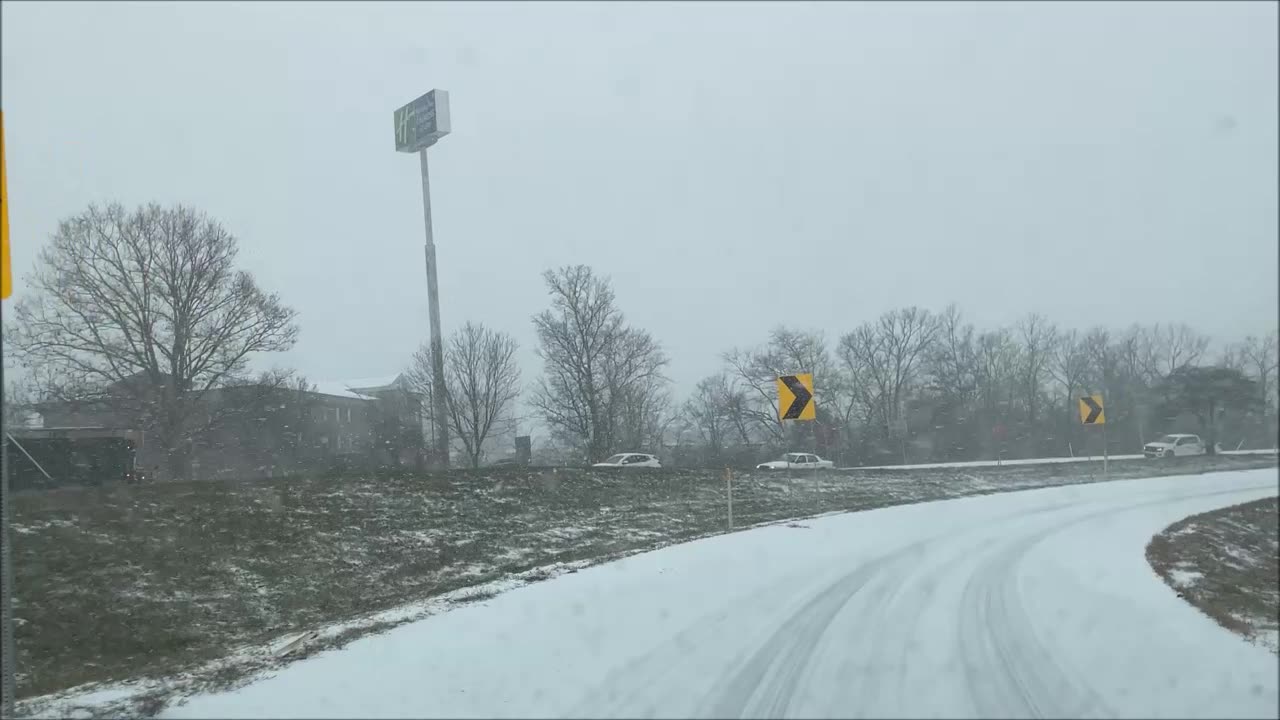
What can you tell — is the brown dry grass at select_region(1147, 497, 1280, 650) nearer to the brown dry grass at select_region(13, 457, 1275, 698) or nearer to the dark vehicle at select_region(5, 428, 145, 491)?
the brown dry grass at select_region(13, 457, 1275, 698)

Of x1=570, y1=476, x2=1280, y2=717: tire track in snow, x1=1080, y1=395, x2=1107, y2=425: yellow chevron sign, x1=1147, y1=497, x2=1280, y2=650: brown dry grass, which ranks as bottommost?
x1=1147, y1=497, x2=1280, y2=650: brown dry grass

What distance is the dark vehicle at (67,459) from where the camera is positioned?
20.3 metres

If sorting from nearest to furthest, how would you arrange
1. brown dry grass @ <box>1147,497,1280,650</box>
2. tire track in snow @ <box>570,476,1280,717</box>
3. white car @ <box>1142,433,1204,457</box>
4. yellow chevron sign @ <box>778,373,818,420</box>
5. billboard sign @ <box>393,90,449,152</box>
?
1. tire track in snow @ <box>570,476,1280,717</box>
2. brown dry grass @ <box>1147,497,1280,650</box>
3. white car @ <box>1142,433,1204,457</box>
4. yellow chevron sign @ <box>778,373,818,420</box>
5. billboard sign @ <box>393,90,449,152</box>

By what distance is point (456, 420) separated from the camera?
65250mm

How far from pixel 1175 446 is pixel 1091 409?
19.3 ft

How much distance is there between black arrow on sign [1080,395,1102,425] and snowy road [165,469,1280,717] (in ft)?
26.1

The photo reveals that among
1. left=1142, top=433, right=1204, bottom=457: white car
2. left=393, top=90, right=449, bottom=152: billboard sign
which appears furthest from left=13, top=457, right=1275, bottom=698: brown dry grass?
left=393, top=90, right=449, bottom=152: billboard sign

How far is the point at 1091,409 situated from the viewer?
2091 centimetres

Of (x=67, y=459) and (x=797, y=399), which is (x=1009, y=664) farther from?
(x=67, y=459)

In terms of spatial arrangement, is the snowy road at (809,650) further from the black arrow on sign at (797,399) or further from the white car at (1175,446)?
the black arrow on sign at (797,399)

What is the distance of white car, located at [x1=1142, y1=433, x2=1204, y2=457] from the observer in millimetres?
12577

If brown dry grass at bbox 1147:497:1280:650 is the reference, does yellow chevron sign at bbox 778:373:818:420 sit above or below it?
above

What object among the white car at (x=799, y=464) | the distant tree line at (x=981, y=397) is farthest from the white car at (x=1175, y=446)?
the white car at (x=799, y=464)

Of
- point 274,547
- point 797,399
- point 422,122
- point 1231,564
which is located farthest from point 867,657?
point 422,122
